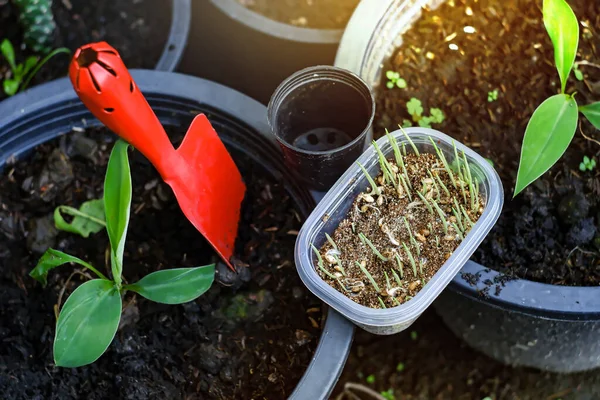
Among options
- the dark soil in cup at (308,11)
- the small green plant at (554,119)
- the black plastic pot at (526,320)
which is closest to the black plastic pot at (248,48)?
the dark soil in cup at (308,11)

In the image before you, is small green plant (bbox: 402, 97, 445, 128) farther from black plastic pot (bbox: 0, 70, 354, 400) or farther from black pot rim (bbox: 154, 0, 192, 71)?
black pot rim (bbox: 154, 0, 192, 71)

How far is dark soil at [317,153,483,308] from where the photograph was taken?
39.9 inches

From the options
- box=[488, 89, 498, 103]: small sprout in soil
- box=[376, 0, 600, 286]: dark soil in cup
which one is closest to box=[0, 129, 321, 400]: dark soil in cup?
box=[376, 0, 600, 286]: dark soil in cup

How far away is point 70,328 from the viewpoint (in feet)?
3.17

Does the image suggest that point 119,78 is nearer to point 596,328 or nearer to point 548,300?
point 548,300

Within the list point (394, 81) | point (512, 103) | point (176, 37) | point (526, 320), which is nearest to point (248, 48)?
point (176, 37)

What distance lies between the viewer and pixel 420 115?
1264 mm

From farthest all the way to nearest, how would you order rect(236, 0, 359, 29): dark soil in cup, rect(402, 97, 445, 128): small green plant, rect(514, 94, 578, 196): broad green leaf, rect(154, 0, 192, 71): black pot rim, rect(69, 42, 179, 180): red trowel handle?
1. rect(236, 0, 359, 29): dark soil in cup
2. rect(154, 0, 192, 71): black pot rim
3. rect(402, 97, 445, 128): small green plant
4. rect(514, 94, 578, 196): broad green leaf
5. rect(69, 42, 179, 180): red trowel handle

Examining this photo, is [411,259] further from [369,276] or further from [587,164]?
[587,164]

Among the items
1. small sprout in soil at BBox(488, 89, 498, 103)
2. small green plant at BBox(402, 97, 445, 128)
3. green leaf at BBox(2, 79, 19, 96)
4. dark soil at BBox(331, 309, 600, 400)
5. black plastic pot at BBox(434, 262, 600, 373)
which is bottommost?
dark soil at BBox(331, 309, 600, 400)

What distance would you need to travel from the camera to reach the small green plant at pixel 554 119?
3.13 ft

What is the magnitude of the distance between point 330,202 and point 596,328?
0.55 m

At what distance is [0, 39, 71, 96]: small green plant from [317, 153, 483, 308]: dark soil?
0.77 meters

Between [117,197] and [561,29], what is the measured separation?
2.49ft
